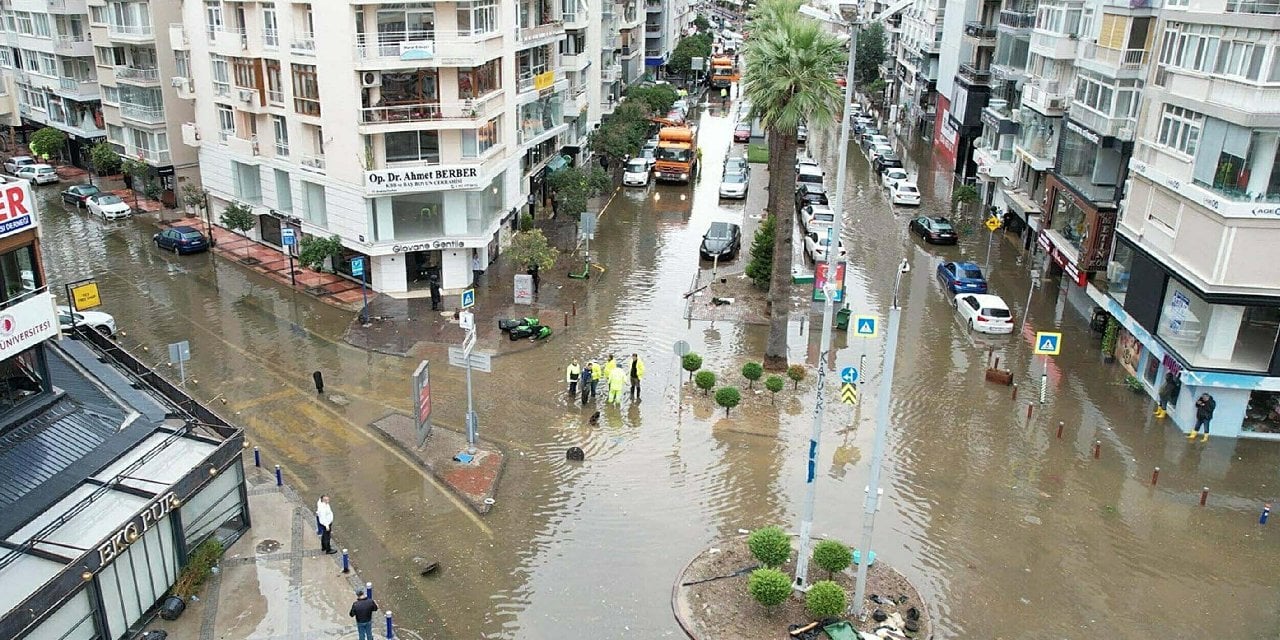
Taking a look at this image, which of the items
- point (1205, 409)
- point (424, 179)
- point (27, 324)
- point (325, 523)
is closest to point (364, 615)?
point (325, 523)

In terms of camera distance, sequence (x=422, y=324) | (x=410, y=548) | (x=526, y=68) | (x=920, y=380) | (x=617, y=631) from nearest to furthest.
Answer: (x=617, y=631)
(x=410, y=548)
(x=920, y=380)
(x=422, y=324)
(x=526, y=68)

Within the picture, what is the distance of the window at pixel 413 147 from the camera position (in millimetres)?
37719

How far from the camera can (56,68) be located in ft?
195

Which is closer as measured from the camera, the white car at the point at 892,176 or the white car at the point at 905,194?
the white car at the point at 905,194

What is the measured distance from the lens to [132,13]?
4966 cm

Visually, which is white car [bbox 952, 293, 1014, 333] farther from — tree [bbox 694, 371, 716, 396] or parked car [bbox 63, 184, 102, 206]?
parked car [bbox 63, 184, 102, 206]

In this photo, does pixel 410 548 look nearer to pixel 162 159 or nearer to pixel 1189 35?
pixel 1189 35

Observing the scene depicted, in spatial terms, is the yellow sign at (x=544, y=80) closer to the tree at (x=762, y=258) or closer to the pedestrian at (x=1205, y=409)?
the tree at (x=762, y=258)

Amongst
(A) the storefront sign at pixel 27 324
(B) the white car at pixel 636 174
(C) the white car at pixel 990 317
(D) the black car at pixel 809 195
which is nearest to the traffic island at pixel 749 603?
(A) the storefront sign at pixel 27 324

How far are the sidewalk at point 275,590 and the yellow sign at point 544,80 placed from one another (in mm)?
30055

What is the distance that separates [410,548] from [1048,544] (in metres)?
15.9

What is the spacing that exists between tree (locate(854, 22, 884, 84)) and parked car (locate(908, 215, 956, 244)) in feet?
190

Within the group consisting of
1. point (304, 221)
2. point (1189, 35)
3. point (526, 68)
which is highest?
point (1189, 35)

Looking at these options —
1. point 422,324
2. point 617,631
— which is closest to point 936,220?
point 422,324
